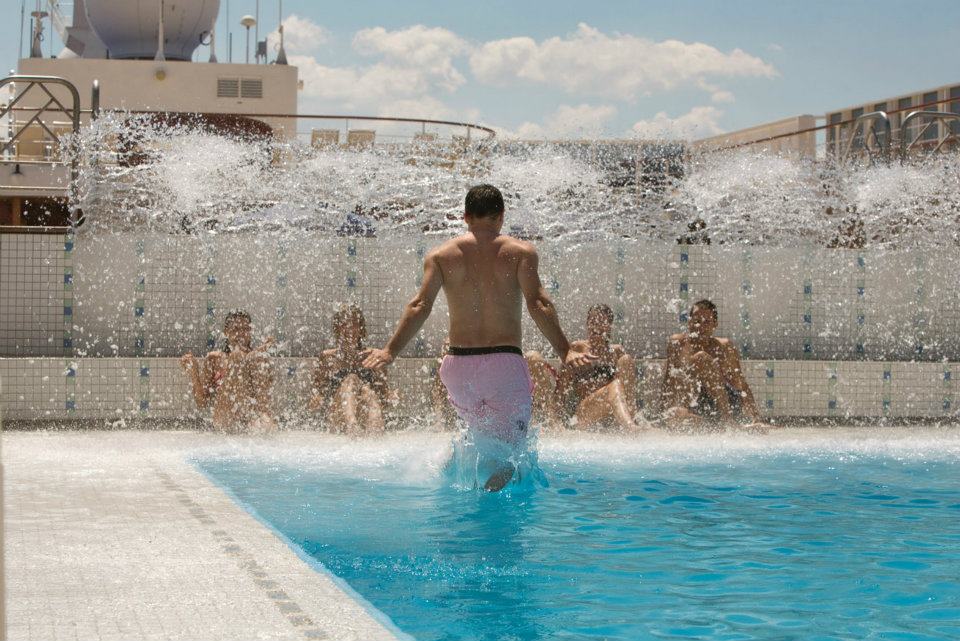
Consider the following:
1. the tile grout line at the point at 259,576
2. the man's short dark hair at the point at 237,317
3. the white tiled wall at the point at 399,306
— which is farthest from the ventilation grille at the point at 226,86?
the tile grout line at the point at 259,576

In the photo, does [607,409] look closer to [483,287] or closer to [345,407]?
[345,407]

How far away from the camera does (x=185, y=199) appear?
9266 millimetres

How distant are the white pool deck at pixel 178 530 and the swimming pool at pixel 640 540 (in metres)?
0.16

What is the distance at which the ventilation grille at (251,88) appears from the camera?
914 inches

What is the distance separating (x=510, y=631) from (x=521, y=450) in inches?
87.7

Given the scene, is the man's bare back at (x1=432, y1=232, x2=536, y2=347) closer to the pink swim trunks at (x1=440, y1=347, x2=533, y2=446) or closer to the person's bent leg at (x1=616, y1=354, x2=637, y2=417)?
the pink swim trunks at (x1=440, y1=347, x2=533, y2=446)

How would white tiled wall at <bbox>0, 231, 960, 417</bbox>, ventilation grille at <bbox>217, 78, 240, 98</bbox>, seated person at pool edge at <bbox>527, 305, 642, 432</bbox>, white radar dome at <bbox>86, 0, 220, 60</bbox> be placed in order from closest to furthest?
seated person at pool edge at <bbox>527, 305, 642, 432</bbox> < white tiled wall at <bbox>0, 231, 960, 417</bbox> < ventilation grille at <bbox>217, 78, 240, 98</bbox> < white radar dome at <bbox>86, 0, 220, 60</bbox>

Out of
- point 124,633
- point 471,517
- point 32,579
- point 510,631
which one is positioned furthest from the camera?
point 471,517

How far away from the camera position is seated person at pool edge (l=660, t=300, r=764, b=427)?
322 inches

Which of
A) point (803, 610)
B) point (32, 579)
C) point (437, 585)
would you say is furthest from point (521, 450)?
point (32, 579)

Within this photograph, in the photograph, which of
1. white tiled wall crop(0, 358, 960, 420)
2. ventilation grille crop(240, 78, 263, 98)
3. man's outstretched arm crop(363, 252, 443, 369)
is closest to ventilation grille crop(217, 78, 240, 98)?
ventilation grille crop(240, 78, 263, 98)

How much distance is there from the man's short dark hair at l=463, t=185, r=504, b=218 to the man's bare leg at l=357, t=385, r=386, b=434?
2761 millimetres

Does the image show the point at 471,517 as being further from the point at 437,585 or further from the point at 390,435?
the point at 390,435

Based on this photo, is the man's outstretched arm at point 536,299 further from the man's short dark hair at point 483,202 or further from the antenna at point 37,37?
the antenna at point 37,37
